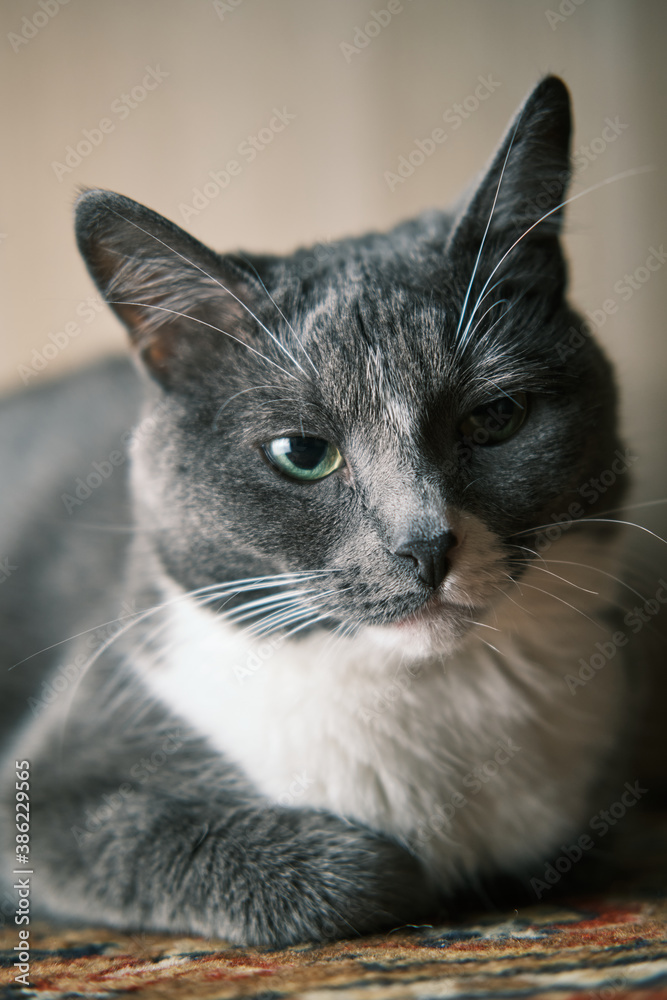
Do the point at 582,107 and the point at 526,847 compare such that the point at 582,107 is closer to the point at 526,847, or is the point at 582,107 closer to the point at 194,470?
the point at 194,470

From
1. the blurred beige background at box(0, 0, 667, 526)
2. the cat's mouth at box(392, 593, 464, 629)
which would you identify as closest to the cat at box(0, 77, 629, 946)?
the cat's mouth at box(392, 593, 464, 629)

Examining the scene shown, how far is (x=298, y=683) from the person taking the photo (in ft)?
3.47

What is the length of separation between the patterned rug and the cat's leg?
33 millimetres

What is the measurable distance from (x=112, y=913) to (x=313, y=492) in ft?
2.15

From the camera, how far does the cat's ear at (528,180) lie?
99cm

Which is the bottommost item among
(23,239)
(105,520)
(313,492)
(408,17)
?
(313,492)

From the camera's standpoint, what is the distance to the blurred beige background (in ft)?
6.26

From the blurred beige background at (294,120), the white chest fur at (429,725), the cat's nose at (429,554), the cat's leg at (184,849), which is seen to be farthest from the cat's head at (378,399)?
the blurred beige background at (294,120)

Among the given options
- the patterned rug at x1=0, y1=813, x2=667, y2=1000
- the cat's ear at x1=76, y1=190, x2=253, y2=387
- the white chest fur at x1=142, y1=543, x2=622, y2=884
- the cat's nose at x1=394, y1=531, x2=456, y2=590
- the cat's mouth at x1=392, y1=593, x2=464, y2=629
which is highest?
the cat's ear at x1=76, y1=190, x2=253, y2=387

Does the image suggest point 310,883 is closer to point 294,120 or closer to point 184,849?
point 184,849

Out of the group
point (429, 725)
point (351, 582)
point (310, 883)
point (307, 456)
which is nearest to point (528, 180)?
point (307, 456)

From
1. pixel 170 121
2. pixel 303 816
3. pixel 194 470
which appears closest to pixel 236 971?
pixel 303 816

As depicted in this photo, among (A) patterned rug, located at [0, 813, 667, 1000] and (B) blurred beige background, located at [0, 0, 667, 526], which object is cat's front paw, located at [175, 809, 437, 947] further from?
(B) blurred beige background, located at [0, 0, 667, 526]

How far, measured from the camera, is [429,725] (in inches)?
41.1
